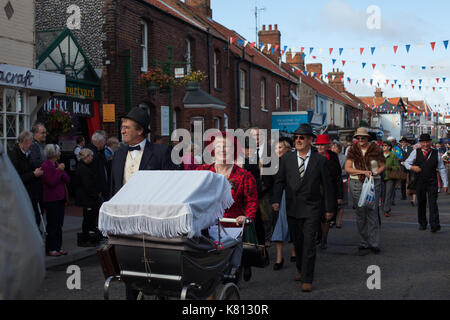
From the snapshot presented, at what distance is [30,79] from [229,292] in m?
10.2

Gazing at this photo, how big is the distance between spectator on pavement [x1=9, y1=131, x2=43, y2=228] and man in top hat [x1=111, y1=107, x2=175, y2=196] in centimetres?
334

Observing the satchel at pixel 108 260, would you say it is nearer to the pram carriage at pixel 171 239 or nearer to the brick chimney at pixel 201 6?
the pram carriage at pixel 171 239

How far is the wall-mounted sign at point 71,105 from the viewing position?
14.4 meters

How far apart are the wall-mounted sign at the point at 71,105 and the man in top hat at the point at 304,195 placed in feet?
30.6

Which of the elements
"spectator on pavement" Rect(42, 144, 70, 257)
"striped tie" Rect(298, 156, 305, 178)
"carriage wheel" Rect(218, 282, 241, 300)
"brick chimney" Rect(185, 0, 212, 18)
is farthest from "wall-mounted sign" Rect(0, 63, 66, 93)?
"brick chimney" Rect(185, 0, 212, 18)

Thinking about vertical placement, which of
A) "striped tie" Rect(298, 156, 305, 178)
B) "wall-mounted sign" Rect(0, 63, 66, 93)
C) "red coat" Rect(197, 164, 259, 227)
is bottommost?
"red coat" Rect(197, 164, 259, 227)

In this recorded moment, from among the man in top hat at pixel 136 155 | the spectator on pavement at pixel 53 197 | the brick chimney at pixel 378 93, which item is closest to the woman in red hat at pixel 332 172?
the spectator on pavement at pixel 53 197

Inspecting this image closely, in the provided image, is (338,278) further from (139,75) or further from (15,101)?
(139,75)

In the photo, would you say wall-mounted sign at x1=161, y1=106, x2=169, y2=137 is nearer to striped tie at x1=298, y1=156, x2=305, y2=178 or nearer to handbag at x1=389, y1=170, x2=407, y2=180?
handbag at x1=389, y1=170, x2=407, y2=180

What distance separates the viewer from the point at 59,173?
27.7 feet

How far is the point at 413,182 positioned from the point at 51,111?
9.22 m

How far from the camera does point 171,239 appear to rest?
3732mm

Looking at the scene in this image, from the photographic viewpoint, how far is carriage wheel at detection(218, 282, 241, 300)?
409cm
